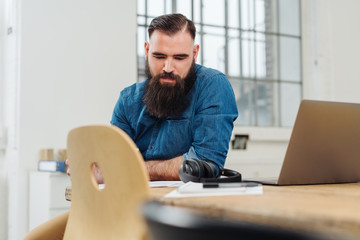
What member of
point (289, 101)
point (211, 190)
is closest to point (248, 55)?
point (289, 101)

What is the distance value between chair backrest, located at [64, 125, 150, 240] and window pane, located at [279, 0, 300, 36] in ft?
11.9

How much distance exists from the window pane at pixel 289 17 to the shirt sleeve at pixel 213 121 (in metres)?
2.53

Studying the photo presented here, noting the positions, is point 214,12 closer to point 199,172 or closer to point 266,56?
point 266,56

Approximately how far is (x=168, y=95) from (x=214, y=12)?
88.0 inches

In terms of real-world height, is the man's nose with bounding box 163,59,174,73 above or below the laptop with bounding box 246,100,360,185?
above

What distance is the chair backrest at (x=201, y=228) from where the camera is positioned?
31cm

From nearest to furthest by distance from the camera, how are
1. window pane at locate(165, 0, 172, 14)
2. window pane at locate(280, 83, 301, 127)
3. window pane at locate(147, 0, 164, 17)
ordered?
1. window pane at locate(147, 0, 164, 17)
2. window pane at locate(165, 0, 172, 14)
3. window pane at locate(280, 83, 301, 127)

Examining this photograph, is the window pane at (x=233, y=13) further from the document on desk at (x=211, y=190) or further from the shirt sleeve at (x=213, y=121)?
the document on desk at (x=211, y=190)

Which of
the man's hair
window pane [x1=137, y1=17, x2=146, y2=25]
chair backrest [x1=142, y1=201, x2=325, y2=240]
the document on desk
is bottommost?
the document on desk

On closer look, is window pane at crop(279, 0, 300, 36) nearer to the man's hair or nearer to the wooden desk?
the man's hair

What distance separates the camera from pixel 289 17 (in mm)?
4250

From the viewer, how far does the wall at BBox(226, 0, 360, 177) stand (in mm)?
4059

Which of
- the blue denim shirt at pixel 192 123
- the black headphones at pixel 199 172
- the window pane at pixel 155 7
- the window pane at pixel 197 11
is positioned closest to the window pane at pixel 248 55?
the window pane at pixel 197 11

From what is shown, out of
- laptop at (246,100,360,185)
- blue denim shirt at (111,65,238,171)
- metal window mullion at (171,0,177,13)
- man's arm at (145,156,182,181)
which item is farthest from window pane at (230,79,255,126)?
laptop at (246,100,360,185)
